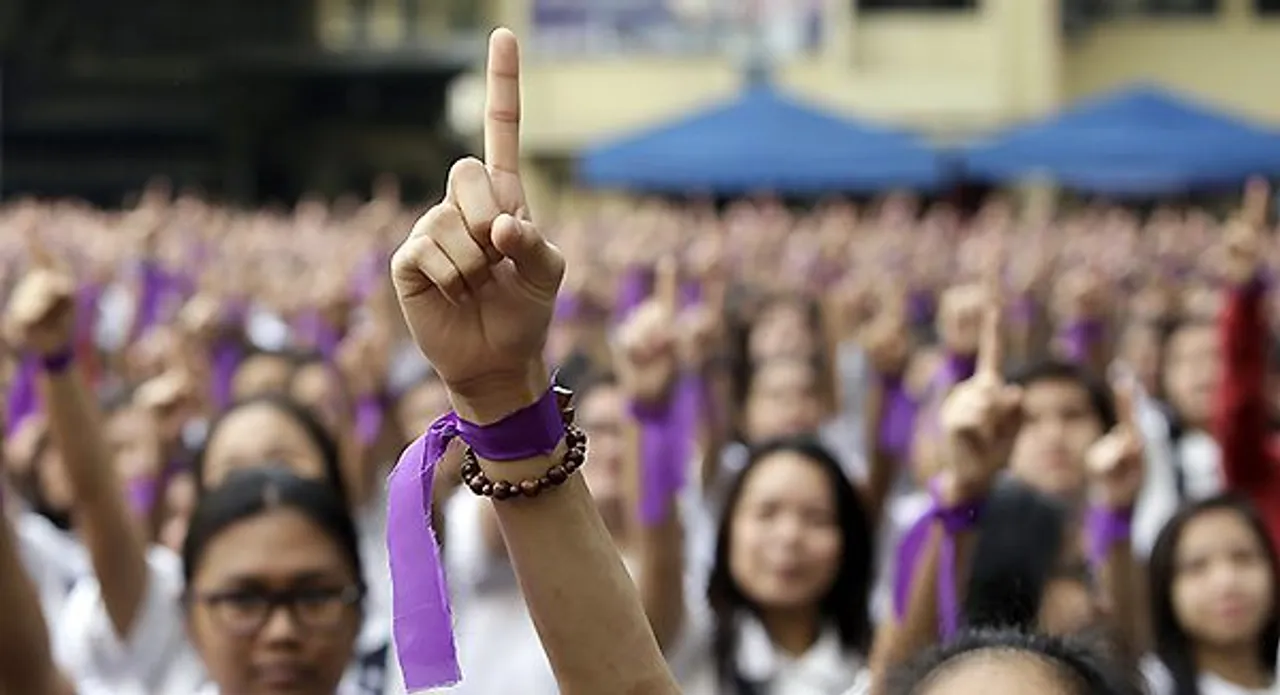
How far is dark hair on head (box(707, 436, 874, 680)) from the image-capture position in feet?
10.8

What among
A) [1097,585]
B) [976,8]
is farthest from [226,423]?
[976,8]

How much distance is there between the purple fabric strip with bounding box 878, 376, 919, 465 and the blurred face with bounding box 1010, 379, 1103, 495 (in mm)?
703

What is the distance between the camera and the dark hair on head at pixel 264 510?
2.70 m

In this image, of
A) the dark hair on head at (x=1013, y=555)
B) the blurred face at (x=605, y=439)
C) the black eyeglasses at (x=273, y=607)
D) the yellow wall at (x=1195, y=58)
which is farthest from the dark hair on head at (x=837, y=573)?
the yellow wall at (x=1195, y=58)

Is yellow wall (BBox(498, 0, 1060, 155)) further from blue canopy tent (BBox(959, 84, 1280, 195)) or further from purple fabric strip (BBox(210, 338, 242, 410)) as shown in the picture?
purple fabric strip (BBox(210, 338, 242, 410))

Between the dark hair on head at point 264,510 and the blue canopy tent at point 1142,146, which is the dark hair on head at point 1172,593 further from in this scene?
the blue canopy tent at point 1142,146

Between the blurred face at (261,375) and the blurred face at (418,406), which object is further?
the blurred face at (261,375)

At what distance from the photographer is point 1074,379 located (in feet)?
13.2

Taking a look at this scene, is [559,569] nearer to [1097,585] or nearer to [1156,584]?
[1097,585]

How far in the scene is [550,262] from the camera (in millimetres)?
1531

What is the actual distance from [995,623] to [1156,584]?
1.01m

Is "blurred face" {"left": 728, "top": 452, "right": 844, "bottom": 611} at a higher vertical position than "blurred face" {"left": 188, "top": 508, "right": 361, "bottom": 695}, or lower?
lower

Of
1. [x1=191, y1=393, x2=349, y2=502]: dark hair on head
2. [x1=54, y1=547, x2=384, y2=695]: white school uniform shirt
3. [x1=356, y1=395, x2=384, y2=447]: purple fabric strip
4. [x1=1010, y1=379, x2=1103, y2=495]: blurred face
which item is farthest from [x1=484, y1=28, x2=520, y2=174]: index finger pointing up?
[x1=356, y1=395, x2=384, y2=447]: purple fabric strip

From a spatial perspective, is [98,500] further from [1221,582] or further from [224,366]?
[224,366]
